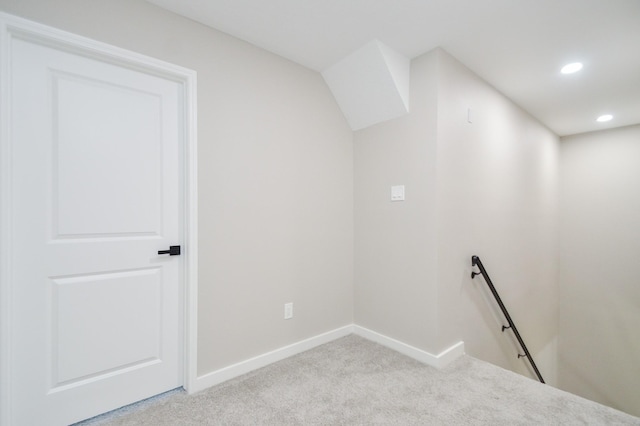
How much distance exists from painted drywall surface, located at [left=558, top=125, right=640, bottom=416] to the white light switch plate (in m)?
3.65

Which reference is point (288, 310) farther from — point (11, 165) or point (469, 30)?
point (469, 30)

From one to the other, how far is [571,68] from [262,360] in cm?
358

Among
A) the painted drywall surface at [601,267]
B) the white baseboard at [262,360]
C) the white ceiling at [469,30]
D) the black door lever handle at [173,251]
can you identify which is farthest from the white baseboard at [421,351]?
the painted drywall surface at [601,267]

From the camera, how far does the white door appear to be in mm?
1395

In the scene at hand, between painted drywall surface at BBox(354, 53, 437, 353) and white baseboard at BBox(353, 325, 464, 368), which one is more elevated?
painted drywall surface at BBox(354, 53, 437, 353)

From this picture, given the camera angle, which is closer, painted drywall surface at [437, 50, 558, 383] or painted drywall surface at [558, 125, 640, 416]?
painted drywall surface at [437, 50, 558, 383]

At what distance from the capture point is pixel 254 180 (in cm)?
210

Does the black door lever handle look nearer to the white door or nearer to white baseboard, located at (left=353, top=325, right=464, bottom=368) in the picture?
the white door

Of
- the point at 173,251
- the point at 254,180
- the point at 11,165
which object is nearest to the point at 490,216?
the point at 254,180

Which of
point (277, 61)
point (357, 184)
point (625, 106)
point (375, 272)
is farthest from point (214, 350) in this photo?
point (625, 106)

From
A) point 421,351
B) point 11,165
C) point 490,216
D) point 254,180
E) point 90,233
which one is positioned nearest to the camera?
point 11,165

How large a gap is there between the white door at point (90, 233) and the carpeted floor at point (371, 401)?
10.4 inches

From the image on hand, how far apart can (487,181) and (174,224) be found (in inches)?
106

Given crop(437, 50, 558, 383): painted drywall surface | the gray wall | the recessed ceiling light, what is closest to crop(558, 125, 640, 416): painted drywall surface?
crop(437, 50, 558, 383): painted drywall surface
